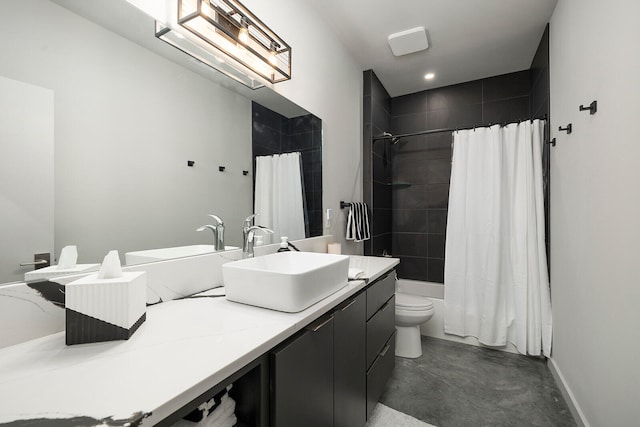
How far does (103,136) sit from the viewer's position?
0.90 metres

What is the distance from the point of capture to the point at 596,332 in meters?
1.29

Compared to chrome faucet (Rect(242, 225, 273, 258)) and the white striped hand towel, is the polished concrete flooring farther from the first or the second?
chrome faucet (Rect(242, 225, 273, 258))

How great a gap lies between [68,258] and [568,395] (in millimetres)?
2538

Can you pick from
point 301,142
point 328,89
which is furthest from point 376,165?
point 301,142

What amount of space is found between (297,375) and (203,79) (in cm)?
124

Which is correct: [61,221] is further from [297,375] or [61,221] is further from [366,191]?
[366,191]

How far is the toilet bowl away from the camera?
2182 mm

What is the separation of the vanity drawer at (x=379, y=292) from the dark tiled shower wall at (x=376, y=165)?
956 millimetres

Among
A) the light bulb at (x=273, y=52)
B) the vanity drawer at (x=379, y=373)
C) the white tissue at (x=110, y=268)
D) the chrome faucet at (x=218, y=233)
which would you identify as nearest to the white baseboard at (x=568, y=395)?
the vanity drawer at (x=379, y=373)

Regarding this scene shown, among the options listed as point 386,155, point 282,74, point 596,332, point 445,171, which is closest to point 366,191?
point 386,155

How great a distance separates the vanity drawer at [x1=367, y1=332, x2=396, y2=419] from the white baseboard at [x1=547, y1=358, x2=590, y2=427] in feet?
3.16

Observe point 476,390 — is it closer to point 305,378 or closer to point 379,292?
point 379,292

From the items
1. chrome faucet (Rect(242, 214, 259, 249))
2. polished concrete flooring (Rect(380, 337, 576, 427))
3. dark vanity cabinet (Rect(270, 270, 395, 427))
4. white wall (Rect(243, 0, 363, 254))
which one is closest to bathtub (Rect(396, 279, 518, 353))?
polished concrete flooring (Rect(380, 337, 576, 427))

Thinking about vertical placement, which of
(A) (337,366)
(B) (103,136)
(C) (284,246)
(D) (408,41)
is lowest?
(A) (337,366)
